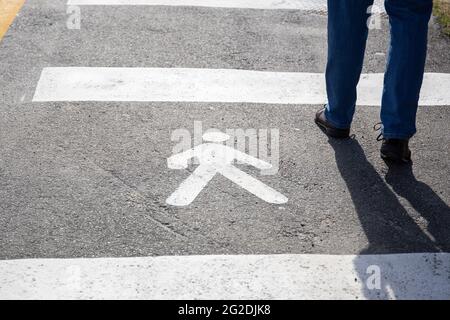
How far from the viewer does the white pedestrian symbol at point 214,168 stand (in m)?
4.74

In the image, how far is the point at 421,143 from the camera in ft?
18.0

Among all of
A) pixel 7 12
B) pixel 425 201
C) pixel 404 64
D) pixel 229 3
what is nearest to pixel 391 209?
pixel 425 201

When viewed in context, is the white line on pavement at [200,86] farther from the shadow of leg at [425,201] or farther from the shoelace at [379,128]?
the shadow of leg at [425,201]

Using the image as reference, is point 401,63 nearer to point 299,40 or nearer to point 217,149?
point 217,149

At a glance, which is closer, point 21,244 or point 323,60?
point 21,244

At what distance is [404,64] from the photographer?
16.4ft

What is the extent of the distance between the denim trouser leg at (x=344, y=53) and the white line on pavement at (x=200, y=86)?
66 cm

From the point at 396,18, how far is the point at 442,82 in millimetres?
1713

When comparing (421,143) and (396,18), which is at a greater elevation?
(396,18)

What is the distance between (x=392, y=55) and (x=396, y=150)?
589 mm

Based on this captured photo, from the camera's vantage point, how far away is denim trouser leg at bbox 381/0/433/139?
4.89 m

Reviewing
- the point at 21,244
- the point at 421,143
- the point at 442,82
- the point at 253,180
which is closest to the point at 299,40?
the point at 442,82

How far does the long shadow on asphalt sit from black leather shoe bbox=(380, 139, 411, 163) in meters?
A: 0.05

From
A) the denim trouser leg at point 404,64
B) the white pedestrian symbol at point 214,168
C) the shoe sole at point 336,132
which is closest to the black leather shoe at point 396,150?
the denim trouser leg at point 404,64
